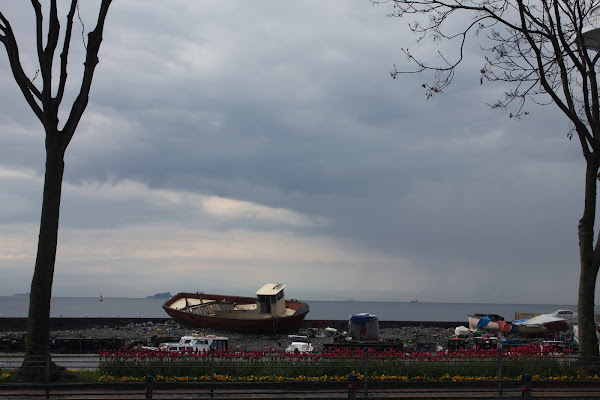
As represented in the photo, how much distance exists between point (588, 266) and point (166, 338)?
2735 centimetres

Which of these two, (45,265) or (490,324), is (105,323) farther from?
(45,265)

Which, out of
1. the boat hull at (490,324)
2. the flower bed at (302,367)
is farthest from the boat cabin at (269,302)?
the flower bed at (302,367)

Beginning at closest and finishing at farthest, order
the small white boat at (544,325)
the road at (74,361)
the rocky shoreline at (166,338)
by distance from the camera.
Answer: the road at (74,361), the rocky shoreline at (166,338), the small white boat at (544,325)

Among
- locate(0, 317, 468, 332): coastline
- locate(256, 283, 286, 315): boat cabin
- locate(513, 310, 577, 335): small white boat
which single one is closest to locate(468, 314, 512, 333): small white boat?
locate(513, 310, 577, 335): small white boat

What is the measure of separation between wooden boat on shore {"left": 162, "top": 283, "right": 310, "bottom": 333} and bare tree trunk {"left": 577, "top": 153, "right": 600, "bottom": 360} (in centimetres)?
3145

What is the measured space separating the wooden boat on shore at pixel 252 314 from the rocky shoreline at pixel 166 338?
0.72 metres

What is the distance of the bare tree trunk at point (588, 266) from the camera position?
1916cm

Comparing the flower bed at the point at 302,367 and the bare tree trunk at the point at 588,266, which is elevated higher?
the bare tree trunk at the point at 588,266

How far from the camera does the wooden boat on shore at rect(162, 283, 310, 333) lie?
48.7 metres

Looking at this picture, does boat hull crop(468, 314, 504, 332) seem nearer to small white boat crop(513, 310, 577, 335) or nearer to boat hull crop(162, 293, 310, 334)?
small white boat crop(513, 310, 577, 335)

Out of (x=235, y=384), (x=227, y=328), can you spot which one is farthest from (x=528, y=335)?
(x=235, y=384)

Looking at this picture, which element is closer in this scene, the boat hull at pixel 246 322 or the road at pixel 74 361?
the road at pixel 74 361

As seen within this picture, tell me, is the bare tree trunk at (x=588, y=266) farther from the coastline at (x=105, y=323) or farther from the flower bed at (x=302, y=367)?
the coastline at (x=105, y=323)

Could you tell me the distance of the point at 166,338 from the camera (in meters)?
39.2
